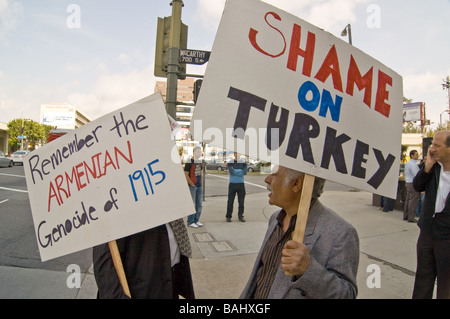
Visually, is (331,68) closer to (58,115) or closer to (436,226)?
(436,226)

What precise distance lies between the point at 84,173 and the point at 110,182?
0.18m

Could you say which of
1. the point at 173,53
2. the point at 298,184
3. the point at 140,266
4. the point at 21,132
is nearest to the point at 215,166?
the point at 173,53

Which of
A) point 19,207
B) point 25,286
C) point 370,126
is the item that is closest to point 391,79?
point 370,126

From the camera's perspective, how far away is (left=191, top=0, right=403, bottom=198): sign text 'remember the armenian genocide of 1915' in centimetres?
124

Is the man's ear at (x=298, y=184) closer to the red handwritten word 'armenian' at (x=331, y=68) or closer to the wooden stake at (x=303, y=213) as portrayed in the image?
the wooden stake at (x=303, y=213)

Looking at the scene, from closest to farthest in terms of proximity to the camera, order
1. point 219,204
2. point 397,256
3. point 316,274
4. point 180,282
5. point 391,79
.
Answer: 1. point 316,274
2. point 391,79
3. point 180,282
4. point 397,256
5. point 219,204

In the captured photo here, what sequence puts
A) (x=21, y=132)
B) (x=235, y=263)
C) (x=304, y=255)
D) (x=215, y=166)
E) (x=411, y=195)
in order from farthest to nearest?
(x=21, y=132), (x=215, y=166), (x=411, y=195), (x=235, y=263), (x=304, y=255)

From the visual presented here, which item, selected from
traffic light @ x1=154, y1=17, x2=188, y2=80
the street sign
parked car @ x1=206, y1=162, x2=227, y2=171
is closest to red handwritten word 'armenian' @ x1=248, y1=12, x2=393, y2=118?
the street sign

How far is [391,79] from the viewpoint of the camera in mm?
1454

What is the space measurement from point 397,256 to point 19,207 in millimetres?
9311

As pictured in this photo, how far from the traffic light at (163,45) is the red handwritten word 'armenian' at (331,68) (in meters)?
3.65

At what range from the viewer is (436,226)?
2486 mm

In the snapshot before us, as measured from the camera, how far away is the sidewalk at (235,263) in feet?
11.2
